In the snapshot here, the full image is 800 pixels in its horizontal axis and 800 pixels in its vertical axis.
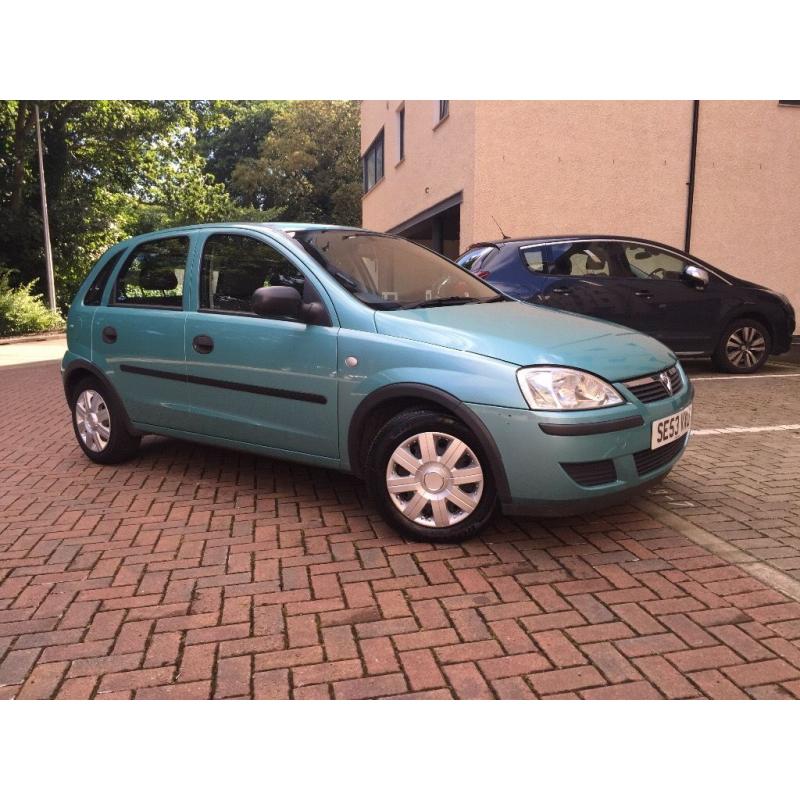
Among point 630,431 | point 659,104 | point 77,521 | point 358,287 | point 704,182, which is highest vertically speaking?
point 659,104

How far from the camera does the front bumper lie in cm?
348

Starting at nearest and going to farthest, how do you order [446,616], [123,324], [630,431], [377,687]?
[377,687]
[446,616]
[630,431]
[123,324]

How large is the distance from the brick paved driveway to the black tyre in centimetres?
33

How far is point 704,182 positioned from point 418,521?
36.9 ft

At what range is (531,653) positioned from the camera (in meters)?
2.80

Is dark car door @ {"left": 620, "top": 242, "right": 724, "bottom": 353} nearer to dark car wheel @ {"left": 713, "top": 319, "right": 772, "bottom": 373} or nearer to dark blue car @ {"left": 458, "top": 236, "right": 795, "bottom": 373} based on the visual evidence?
dark blue car @ {"left": 458, "top": 236, "right": 795, "bottom": 373}

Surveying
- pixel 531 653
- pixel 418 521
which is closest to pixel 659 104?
pixel 418 521

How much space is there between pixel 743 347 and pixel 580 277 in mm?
2461

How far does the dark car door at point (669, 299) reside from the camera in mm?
9047

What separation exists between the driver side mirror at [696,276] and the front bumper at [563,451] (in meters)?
5.61

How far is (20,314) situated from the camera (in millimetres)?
21859

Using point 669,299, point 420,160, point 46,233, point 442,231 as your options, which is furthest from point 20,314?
point 669,299

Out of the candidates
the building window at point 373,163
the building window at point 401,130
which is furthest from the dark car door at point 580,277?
the building window at point 373,163

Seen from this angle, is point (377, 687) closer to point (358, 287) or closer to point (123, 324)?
point (358, 287)
